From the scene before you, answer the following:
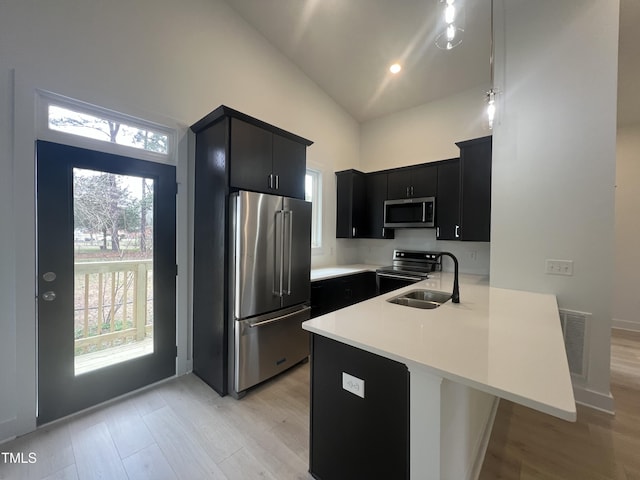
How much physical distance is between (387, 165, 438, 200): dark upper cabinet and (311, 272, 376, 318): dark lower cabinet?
1.31 m

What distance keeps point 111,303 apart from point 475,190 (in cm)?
387

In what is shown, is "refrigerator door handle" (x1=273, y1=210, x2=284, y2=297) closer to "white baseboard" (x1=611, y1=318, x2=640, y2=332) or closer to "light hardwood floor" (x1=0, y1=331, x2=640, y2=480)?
"light hardwood floor" (x1=0, y1=331, x2=640, y2=480)

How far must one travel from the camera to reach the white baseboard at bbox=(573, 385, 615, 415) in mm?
2066

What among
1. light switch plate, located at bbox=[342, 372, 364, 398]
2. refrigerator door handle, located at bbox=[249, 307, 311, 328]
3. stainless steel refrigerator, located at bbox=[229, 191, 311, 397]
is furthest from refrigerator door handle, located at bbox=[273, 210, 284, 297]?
light switch plate, located at bbox=[342, 372, 364, 398]

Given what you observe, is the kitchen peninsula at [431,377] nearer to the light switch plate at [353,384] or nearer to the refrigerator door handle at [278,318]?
the light switch plate at [353,384]

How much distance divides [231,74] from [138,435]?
3.36 metres

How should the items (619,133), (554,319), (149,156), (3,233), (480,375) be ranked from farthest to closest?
(619,133)
(149,156)
(3,233)
(554,319)
(480,375)

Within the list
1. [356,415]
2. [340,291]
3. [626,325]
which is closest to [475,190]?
[340,291]

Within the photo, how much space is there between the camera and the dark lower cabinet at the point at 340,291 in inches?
125

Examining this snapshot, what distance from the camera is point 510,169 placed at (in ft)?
7.87

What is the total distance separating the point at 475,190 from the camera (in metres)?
3.09

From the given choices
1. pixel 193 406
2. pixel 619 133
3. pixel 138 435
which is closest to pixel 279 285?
pixel 193 406

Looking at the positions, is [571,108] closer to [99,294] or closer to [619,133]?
[619,133]

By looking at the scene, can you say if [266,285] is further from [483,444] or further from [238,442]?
[483,444]
